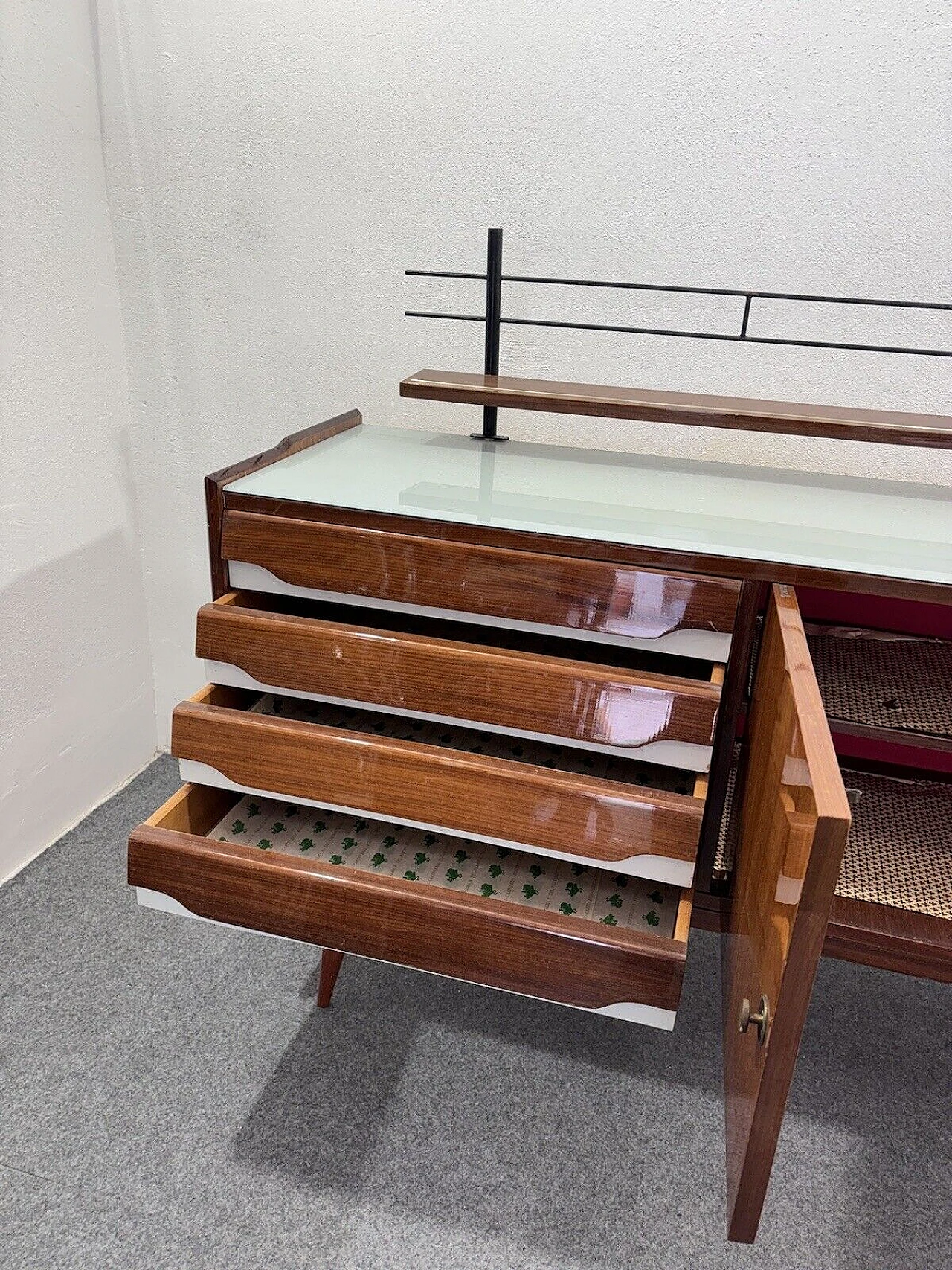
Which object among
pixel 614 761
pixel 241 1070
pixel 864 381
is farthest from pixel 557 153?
pixel 241 1070

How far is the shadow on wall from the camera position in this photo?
1.49 meters

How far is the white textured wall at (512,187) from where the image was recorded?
119cm

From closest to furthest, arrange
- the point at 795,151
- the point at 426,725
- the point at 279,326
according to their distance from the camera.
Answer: the point at 426,725 → the point at 795,151 → the point at 279,326

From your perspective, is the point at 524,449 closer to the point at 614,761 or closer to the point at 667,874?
the point at 614,761

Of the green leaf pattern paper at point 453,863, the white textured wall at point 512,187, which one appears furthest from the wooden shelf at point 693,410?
the green leaf pattern paper at point 453,863

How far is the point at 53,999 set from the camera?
4.18 feet

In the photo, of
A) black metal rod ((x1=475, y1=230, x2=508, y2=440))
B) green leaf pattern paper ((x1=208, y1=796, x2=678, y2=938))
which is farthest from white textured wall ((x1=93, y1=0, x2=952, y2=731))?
green leaf pattern paper ((x1=208, y1=796, x2=678, y2=938))

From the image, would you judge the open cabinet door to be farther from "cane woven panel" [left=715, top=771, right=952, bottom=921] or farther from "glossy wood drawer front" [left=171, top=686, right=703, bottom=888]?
"cane woven panel" [left=715, top=771, right=952, bottom=921]

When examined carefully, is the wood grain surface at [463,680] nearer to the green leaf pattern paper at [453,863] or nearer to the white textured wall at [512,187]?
the green leaf pattern paper at [453,863]

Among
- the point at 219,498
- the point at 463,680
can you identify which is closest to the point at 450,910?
the point at 463,680

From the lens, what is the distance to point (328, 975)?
1255 millimetres

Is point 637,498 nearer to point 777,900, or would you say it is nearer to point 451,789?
point 451,789

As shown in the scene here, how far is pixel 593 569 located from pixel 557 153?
29.9 inches

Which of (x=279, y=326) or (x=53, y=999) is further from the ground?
(x=279, y=326)
